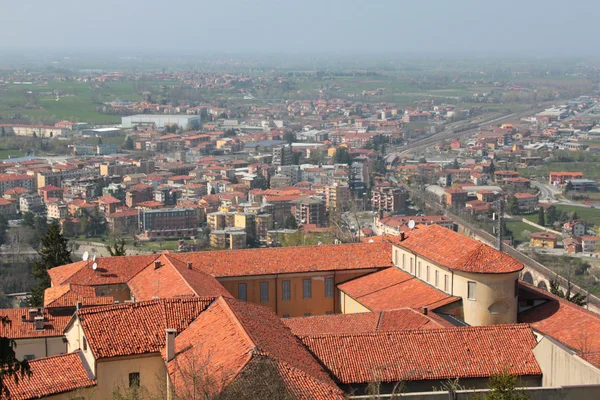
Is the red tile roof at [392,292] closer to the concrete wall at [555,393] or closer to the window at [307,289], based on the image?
the window at [307,289]

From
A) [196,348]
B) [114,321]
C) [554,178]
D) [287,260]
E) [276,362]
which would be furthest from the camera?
[554,178]

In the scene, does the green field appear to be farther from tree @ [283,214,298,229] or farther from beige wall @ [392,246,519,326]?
beige wall @ [392,246,519,326]

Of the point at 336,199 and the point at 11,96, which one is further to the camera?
the point at 11,96

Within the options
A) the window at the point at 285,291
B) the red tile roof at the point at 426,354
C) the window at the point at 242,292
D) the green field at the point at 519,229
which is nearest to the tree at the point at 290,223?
the green field at the point at 519,229

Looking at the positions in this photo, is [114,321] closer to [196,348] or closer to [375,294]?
[196,348]

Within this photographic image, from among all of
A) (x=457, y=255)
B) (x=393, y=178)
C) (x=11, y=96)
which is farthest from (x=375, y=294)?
(x=11, y=96)
